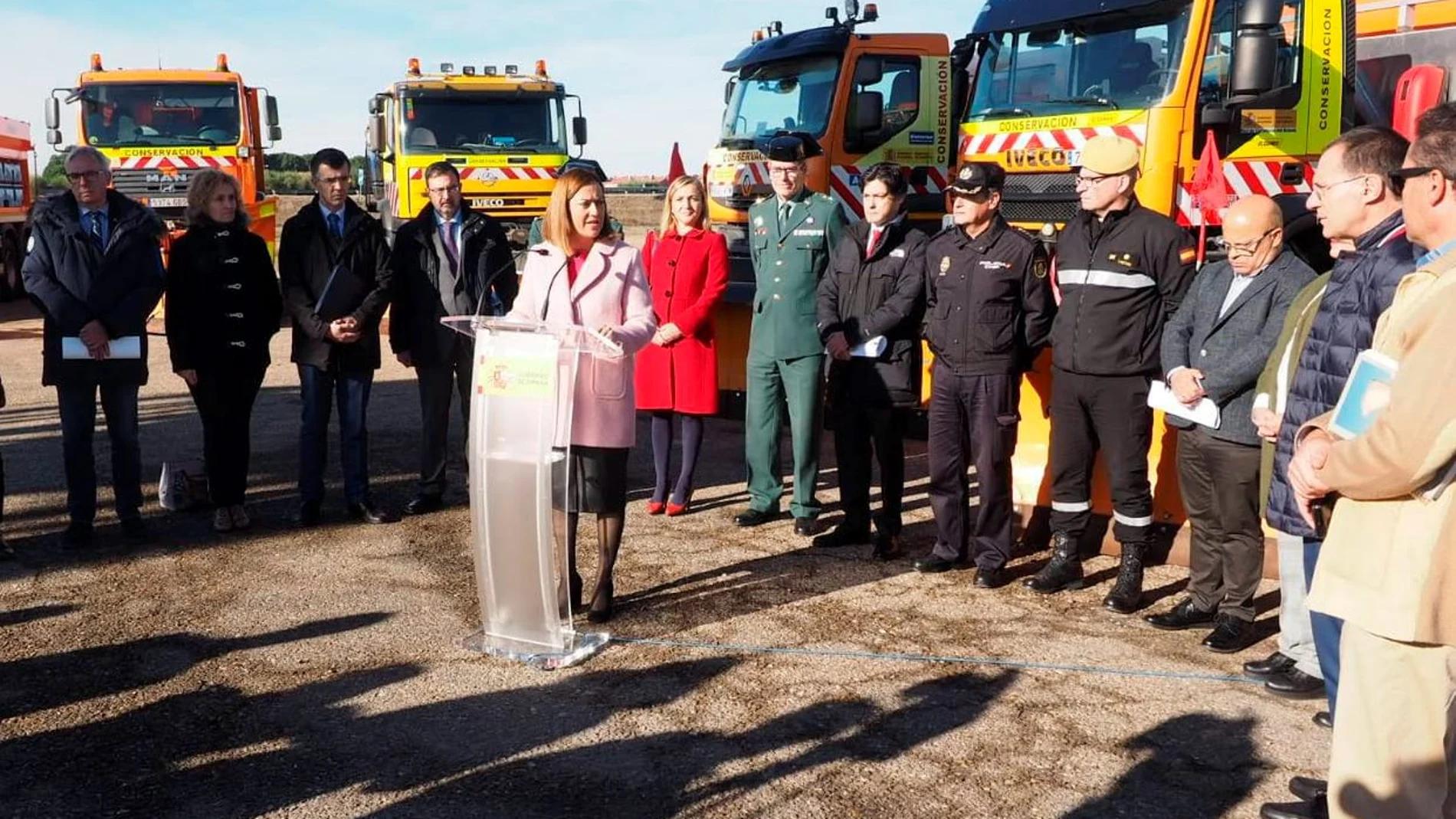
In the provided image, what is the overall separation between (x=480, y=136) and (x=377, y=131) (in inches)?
56.8

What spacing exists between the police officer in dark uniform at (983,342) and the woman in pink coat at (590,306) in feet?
4.92

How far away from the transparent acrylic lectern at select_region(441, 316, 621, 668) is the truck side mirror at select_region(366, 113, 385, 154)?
12349 mm

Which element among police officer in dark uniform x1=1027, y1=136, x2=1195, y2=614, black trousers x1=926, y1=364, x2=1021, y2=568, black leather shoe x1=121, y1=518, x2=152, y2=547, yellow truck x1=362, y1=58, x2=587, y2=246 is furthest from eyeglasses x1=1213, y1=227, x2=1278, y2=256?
yellow truck x1=362, y1=58, x2=587, y2=246

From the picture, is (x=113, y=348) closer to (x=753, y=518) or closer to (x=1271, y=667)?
(x=753, y=518)

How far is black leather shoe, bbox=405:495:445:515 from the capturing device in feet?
23.0

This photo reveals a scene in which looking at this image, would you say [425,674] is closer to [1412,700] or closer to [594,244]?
[594,244]

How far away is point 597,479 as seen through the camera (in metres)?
5.11

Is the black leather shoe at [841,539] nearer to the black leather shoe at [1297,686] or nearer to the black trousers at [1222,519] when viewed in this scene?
the black trousers at [1222,519]

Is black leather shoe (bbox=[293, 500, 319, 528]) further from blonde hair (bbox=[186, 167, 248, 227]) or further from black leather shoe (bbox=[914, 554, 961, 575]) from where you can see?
black leather shoe (bbox=[914, 554, 961, 575])

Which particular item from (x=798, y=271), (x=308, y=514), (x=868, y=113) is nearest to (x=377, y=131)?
(x=868, y=113)

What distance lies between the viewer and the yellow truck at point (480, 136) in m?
15.7

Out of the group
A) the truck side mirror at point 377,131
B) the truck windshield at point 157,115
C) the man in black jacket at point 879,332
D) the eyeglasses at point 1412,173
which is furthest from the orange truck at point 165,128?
the eyeglasses at point 1412,173

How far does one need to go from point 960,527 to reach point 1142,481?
0.90 meters

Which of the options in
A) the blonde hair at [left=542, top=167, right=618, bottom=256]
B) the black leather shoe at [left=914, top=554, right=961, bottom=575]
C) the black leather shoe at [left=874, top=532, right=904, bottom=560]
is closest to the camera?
the blonde hair at [left=542, top=167, right=618, bottom=256]
